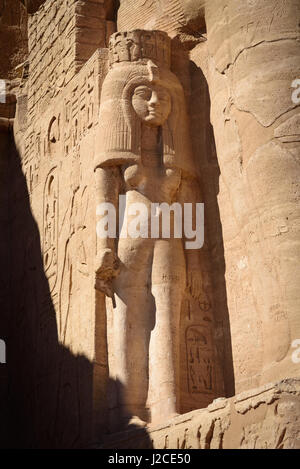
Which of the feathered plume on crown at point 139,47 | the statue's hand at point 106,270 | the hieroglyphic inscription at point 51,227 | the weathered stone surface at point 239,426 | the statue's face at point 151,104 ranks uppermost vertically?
the feathered plume on crown at point 139,47

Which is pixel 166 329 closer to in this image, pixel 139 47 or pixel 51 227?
pixel 51 227

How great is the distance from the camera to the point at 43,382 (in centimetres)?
1108

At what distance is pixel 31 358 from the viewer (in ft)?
38.1

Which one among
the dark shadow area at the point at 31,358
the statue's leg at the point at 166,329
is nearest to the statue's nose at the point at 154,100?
the statue's leg at the point at 166,329

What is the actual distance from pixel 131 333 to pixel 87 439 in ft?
3.32

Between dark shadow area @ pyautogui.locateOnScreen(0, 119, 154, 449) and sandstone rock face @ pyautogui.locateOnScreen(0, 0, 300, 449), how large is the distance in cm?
3

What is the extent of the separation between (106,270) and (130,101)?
1.63 meters

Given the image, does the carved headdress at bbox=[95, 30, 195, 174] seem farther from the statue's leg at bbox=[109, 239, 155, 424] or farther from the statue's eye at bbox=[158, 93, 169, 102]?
the statue's leg at bbox=[109, 239, 155, 424]

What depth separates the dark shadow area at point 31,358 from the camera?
1011cm

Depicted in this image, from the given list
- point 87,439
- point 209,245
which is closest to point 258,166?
point 209,245

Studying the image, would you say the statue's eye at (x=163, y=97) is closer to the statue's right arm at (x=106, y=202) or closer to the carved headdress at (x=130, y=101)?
the carved headdress at (x=130, y=101)

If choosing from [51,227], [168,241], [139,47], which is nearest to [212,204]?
[168,241]

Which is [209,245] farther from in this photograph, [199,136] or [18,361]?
[18,361]

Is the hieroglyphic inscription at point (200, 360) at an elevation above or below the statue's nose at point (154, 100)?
below
